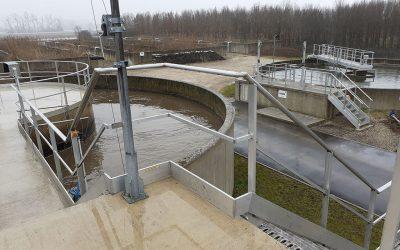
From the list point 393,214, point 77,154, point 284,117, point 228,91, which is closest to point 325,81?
point 284,117

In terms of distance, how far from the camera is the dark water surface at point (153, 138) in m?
7.66

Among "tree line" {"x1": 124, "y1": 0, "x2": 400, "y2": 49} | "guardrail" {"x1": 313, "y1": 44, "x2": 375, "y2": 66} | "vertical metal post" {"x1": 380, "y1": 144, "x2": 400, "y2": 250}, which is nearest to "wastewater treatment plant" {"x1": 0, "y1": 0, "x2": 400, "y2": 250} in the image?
"vertical metal post" {"x1": 380, "y1": 144, "x2": 400, "y2": 250}

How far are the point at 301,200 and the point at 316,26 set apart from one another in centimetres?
4359

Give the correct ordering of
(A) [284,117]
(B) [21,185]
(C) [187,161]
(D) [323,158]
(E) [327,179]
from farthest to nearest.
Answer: (A) [284,117], (D) [323,158], (C) [187,161], (B) [21,185], (E) [327,179]

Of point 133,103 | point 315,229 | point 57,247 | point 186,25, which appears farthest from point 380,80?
point 186,25

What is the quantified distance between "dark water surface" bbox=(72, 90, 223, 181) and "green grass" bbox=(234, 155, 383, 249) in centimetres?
160

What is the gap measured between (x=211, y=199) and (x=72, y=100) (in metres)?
7.59

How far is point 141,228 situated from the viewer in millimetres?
2691

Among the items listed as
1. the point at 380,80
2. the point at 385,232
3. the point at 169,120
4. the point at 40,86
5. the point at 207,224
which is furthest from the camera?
the point at 380,80

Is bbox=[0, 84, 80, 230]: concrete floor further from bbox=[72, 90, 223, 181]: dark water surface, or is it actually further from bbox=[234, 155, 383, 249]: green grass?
bbox=[234, 155, 383, 249]: green grass

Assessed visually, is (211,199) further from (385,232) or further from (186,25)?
(186,25)

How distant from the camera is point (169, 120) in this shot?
34.8ft

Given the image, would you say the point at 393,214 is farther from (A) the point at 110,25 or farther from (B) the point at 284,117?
(B) the point at 284,117

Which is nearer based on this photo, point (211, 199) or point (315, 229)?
point (211, 199)
